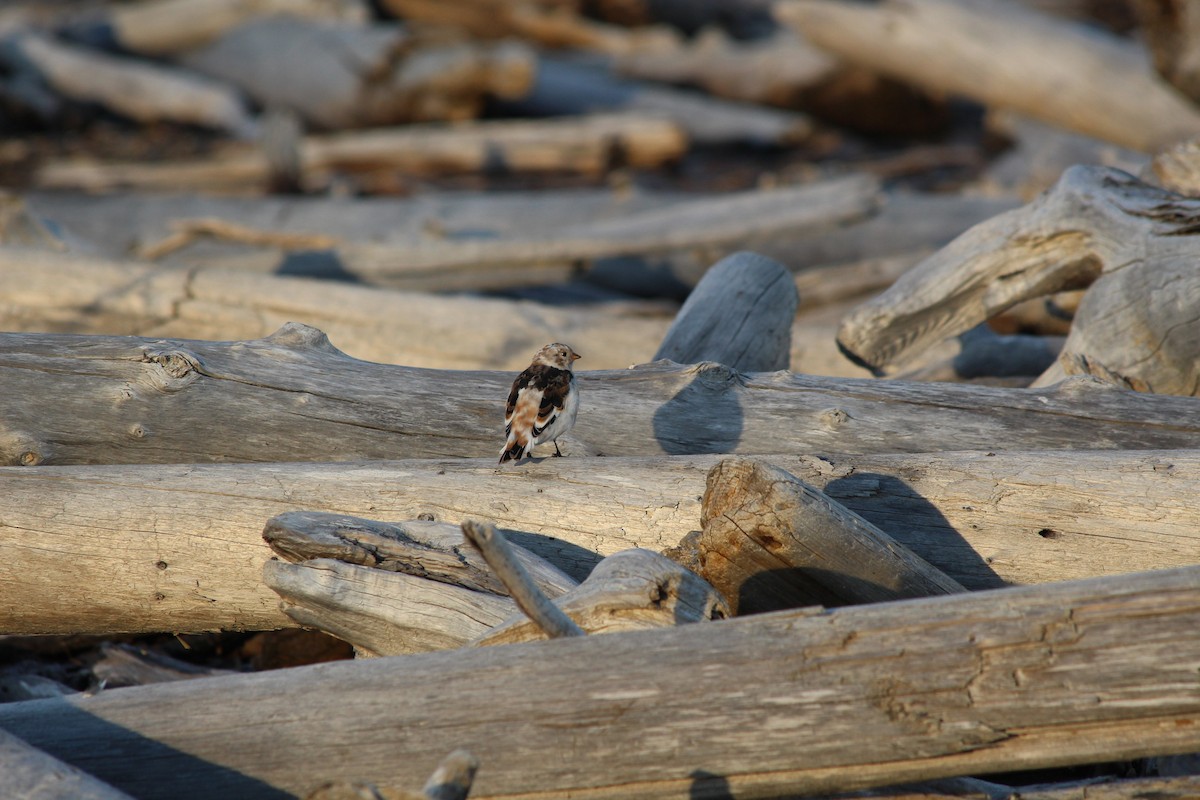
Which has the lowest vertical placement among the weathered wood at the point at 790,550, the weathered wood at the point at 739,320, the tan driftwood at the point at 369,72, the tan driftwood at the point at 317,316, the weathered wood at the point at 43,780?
the weathered wood at the point at 43,780

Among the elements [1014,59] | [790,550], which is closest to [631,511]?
[790,550]

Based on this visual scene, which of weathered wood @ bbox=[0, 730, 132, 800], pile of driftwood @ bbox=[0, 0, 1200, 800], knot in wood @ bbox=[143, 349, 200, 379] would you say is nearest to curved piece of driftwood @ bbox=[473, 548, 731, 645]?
pile of driftwood @ bbox=[0, 0, 1200, 800]

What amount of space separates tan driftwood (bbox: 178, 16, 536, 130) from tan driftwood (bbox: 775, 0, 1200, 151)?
4.11m

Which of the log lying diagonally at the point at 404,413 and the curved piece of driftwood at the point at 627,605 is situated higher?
the log lying diagonally at the point at 404,413

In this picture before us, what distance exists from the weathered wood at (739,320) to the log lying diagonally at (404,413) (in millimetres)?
899

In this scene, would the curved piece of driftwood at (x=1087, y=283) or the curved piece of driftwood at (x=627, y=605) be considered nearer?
the curved piece of driftwood at (x=627, y=605)

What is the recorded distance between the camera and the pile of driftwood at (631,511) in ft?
9.34

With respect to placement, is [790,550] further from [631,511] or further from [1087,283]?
[1087,283]

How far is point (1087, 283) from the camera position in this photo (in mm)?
5711

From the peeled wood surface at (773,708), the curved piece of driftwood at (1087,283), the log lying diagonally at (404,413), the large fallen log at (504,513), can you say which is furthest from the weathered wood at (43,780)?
the curved piece of driftwood at (1087,283)

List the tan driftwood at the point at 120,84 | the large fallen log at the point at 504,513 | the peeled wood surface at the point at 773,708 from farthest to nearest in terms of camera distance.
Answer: the tan driftwood at the point at 120,84, the large fallen log at the point at 504,513, the peeled wood surface at the point at 773,708

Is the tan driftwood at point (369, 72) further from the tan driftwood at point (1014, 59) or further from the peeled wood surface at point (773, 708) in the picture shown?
the peeled wood surface at point (773, 708)

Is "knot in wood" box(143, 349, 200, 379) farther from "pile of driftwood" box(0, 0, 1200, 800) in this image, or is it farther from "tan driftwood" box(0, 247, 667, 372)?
"tan driftwood" box(0, 247, 667, 372)

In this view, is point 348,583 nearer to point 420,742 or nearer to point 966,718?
point 420,742
